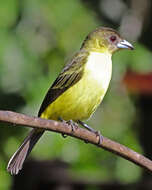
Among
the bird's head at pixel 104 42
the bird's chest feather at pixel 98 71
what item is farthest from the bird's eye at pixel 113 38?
the bird's chest feather at pixel 98 71

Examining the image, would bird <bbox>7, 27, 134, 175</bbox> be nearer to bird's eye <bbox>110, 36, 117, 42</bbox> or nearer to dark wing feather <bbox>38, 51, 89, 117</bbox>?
dark wing feather <bbox>38, 51, 89, 117</bbox>

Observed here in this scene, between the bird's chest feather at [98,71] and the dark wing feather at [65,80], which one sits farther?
the dark wing feather at [65,80]

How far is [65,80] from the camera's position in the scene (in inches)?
191

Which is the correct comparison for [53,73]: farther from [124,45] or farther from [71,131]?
[71,131]

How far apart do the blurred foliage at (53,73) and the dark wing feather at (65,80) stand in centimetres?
33

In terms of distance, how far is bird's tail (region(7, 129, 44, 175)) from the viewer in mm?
4145

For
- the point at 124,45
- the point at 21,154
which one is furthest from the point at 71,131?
the point at 124,45

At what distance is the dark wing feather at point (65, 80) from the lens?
15.7 ft

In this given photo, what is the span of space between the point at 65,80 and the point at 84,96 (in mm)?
276

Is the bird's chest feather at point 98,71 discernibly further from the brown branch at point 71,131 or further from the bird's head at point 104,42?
the brown branch at point 71,131

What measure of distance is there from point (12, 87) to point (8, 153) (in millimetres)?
672

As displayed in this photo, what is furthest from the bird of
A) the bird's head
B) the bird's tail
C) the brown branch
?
the brown branch

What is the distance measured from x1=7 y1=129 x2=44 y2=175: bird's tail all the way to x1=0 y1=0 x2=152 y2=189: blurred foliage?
0.51m

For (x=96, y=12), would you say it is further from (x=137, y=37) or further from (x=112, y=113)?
(x=112, y=113)
